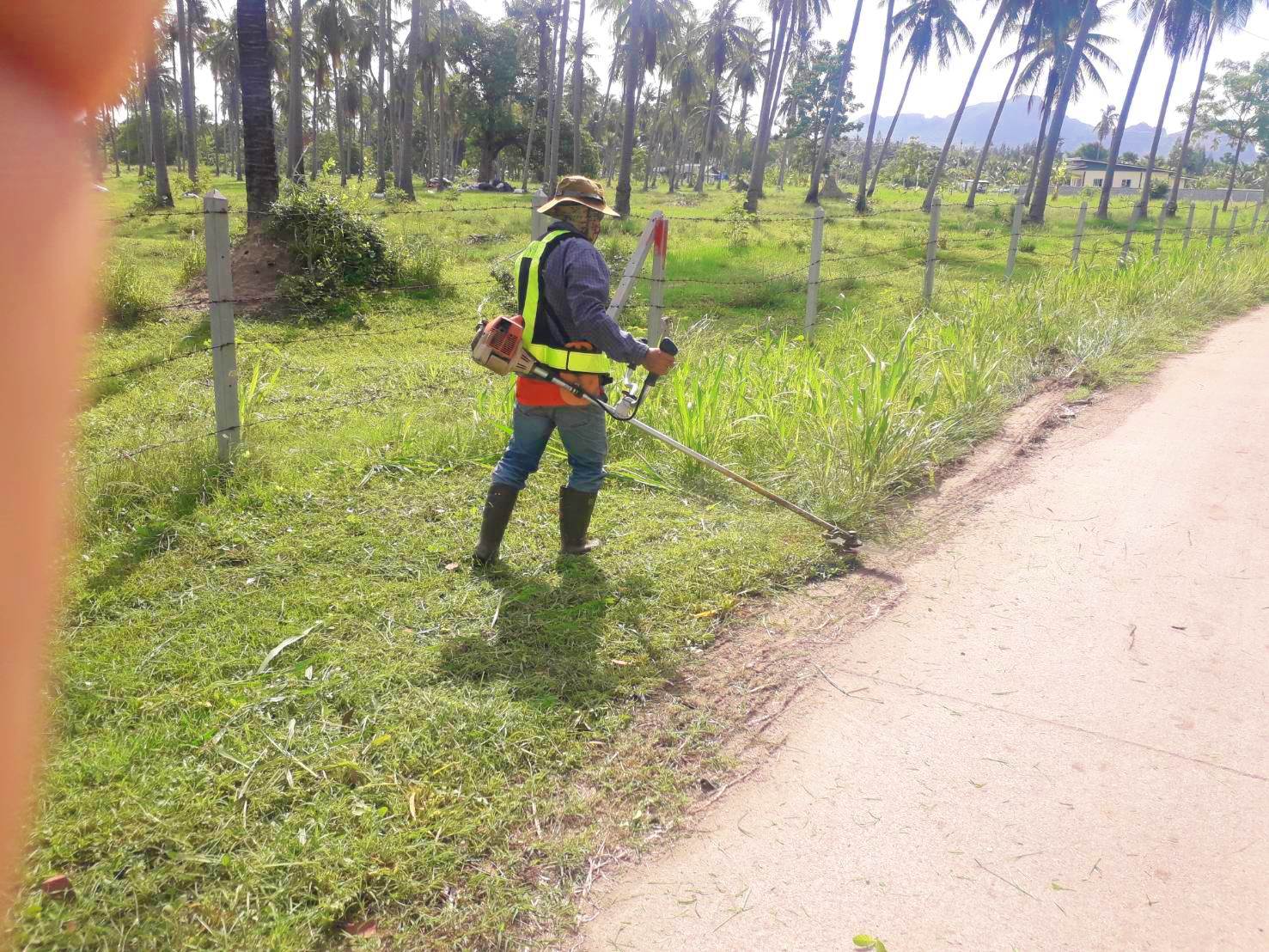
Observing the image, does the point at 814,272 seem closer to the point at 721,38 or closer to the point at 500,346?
the point at 500,346

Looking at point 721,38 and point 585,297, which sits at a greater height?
point 721,38

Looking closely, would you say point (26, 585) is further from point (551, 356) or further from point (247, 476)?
Answer: point (551, 356)

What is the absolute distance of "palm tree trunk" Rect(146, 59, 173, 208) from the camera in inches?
929

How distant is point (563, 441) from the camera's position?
4.11 m

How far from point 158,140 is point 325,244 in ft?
58.8

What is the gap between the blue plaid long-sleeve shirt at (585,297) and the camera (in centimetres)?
378

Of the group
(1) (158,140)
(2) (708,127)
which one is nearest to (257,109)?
(1) (158,140)

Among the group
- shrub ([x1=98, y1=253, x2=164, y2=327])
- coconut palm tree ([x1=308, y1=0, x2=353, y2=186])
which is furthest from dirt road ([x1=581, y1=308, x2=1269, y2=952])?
coconut palm tree ([x1=308, y1=0, x2=353, y2=186])

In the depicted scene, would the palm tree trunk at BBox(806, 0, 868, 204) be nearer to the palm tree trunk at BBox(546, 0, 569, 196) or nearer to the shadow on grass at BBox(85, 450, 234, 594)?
the palm tree trunk at BBox(546, 0, 569, 196)

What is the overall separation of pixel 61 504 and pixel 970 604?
13.9 feet

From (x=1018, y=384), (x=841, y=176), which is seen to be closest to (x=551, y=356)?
(x=1018, y=384)

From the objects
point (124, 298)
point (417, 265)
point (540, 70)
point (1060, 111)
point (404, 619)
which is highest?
point (540, 70)

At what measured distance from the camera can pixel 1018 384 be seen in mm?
7402

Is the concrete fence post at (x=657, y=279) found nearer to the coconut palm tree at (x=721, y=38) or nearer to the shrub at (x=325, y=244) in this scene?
the shrub at (x=325, y=244)
